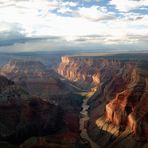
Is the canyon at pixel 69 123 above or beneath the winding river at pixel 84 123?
above

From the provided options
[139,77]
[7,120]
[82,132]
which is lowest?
[82,132]

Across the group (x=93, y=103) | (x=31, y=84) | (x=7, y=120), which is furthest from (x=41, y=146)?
(x=31, y=84)

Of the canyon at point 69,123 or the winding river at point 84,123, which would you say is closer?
the canyon at point 69,123

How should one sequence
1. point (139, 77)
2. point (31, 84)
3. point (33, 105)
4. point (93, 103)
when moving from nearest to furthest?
1. point (33, 105)
2. point (139, 77)
3. point (93, 103)
4. point (31, 84)

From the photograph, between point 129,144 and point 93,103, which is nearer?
point 129,144

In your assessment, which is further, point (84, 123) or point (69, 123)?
point (84, 123)

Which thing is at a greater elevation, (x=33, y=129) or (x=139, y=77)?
(x=139, y=77)

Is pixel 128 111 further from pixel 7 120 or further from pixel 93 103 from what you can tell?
pixel 93 103

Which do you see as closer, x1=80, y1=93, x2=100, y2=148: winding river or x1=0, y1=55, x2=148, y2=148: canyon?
x1=0, y1=55, x2=148, y2=148: canyon

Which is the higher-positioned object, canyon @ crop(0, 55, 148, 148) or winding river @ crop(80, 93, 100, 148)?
canyon @ crop(0, 55, 148, 148)

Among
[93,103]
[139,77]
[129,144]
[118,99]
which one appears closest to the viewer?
[129,144]

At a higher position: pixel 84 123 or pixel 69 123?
pixel 69 123
